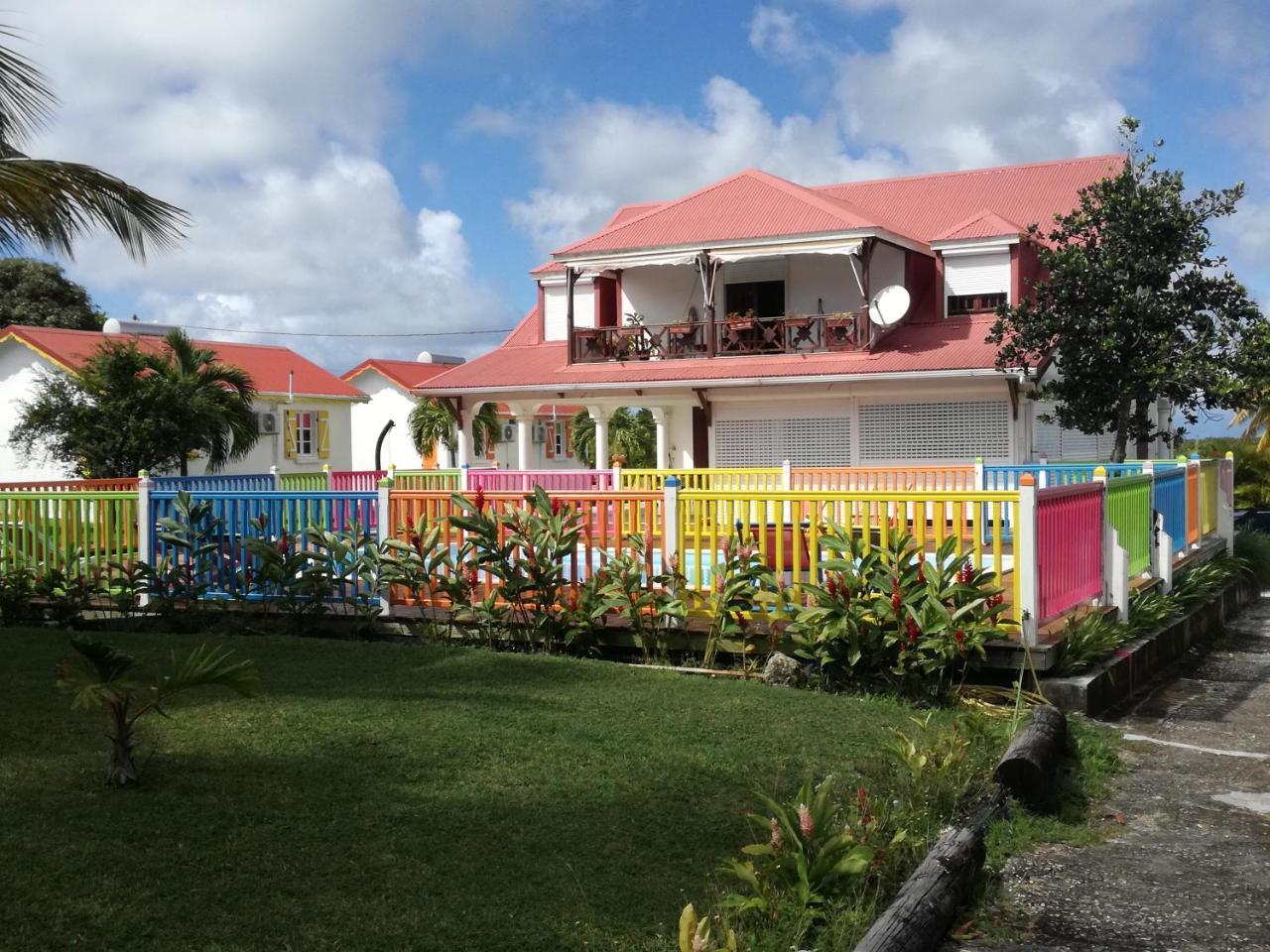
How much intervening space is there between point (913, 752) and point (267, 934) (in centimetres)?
322

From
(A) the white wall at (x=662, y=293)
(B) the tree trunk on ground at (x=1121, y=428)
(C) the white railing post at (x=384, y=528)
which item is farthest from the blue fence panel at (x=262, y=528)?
(A) the white wall at (x=662, y=293)

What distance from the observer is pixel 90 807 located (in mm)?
5352

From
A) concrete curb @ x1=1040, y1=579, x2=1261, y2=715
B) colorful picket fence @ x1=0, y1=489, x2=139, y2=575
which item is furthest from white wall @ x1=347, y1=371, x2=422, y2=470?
concrete curb @ x1=1040, y1=579, x2=1261, y2=715

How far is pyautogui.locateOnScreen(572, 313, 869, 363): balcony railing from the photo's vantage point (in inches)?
998

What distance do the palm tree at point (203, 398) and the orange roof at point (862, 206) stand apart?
7374mm

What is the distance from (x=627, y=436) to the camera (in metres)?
42.9

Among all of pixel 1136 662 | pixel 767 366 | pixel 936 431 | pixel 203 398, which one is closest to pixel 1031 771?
pixel 1136 662

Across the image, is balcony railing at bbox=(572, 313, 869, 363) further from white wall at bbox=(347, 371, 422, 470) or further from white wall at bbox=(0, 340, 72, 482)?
white wall at bbox=(347, 371, 422, 470)

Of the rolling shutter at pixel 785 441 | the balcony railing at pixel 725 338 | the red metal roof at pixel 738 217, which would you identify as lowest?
the rolling shutter at pixel 785 441

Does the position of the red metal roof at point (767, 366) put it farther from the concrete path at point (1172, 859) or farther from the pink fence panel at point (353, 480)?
the concrete path at point (1172, 859)

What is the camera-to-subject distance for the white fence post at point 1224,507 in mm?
16797

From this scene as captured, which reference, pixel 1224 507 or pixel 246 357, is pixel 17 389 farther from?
pixel 1224 507

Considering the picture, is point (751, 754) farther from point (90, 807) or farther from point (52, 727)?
point (52, 727)

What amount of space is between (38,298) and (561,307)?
26.8 m
